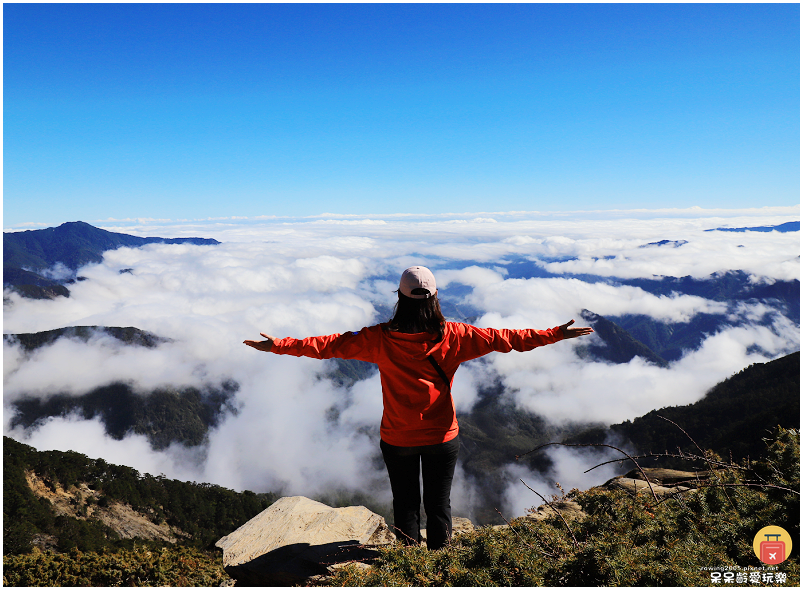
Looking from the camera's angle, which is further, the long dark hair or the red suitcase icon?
the long dark hair

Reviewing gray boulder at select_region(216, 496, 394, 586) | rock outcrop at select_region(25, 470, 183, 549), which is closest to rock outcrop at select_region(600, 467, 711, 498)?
gray boulder at select_region(216, 496, 394, 586)

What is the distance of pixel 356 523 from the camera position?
761 centimetres

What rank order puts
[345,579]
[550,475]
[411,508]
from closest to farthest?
[345,579] < [411,508] < [550,475]

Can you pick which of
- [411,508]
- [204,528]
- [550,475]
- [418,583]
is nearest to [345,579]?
[418,583]

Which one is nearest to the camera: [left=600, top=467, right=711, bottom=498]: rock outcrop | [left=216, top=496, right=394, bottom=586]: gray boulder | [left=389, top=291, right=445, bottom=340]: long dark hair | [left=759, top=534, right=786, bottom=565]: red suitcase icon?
[left=759, top=534, right=786, bottom=565]: red suitcase icon

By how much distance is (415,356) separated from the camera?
14.3ft

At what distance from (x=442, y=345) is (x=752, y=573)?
3.63 metres

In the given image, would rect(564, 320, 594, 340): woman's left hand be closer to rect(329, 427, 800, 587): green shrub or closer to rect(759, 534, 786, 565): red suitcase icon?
rect(329, 427, 800, 587): green shrub

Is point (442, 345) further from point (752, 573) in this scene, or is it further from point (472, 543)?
point (752, 573)

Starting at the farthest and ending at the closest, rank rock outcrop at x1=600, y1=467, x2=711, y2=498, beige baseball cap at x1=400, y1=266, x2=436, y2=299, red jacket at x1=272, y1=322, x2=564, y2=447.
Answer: rock outcrop at x1=600, y1=467, x2=711, y2=498 → red jacket at x1=272, y1=322, x2=564, y2=447 → beige baseball cap at x1=400, y1=266, x2=436, y2=299

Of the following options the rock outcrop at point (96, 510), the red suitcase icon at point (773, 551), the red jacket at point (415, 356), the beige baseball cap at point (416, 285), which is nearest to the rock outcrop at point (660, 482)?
the red suitcase icon at point (773, 551)

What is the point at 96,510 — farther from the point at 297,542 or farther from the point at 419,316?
the point at 419,316

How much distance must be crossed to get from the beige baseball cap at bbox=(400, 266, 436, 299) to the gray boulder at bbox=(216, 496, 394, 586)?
3.71 meters

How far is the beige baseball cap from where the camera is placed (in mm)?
4160
